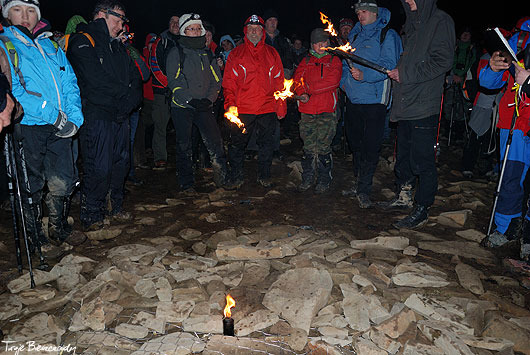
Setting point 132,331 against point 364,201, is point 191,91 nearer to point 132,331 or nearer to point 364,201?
point 364,201

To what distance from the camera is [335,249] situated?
14.5 ft

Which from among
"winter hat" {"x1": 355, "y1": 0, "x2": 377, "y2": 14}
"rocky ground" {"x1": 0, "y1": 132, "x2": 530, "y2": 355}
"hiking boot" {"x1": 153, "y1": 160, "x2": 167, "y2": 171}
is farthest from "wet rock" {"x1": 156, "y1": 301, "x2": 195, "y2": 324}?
"hiking boot" {"x1": 153, "y1": 160, "x2": 167, "y2": 171}

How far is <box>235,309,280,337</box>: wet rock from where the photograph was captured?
3.11m

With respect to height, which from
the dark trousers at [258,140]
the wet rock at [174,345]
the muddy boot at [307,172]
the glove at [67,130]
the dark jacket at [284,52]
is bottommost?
the wet rock at [174,345]

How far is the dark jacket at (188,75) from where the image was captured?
20.0 ft

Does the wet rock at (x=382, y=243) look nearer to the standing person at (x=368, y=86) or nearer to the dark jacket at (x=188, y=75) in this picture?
the standing person at (x=368, y=86)

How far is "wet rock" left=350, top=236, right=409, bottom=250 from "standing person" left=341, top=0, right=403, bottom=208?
4.48ft

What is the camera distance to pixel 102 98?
4.74 metres

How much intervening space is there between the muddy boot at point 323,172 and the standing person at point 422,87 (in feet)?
4.89

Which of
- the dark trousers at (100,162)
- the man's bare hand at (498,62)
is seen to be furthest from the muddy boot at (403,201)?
the dark trousers at (100,162)

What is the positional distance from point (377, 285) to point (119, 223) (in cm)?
369

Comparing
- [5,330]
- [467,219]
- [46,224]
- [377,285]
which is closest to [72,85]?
[46,224]

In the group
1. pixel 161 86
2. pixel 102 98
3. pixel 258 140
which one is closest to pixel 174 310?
pixel 102 98

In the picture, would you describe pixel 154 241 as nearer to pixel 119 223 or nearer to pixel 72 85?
pixel 119 223
